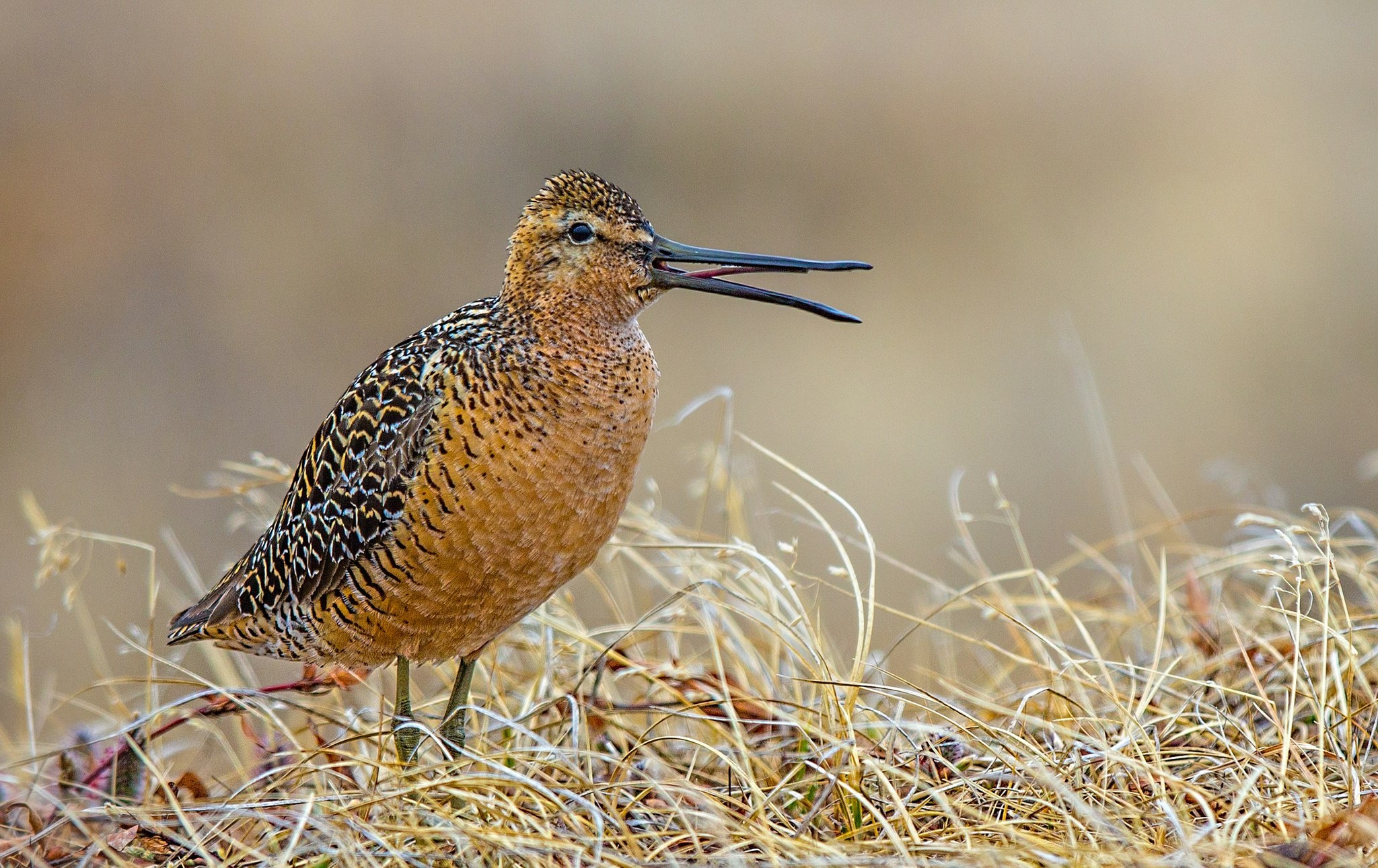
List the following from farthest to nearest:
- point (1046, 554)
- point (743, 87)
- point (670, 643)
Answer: point (743, 87)
point (1046, 554)
point (670, 643)

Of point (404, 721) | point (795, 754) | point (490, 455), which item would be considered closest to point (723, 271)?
point (490, 455)

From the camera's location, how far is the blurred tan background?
793 centimetres

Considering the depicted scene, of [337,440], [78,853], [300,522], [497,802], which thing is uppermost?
[337,440]

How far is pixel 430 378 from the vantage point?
2.79 m

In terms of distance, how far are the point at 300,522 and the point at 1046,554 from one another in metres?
5.58

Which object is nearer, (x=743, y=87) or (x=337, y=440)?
(x=337, y=440)

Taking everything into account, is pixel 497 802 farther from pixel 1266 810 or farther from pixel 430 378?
pixel 1266 810

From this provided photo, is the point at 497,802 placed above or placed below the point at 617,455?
below

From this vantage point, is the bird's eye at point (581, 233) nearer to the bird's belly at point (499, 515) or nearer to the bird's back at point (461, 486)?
the bird's back at point (461, 486)

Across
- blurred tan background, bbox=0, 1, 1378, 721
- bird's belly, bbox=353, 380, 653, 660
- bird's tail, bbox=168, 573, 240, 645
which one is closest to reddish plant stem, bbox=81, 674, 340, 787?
bird's tail, bbox=168, 573, 240, 645

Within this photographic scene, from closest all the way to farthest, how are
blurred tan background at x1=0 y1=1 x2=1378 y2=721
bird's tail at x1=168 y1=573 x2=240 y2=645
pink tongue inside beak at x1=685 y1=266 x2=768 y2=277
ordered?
pink tongue inside beak at x1=685 y1=266 x2=768 y2=277 < bird's tail at x1=168 y1=573 x2=240 y2=645 < blurred tan background at x1=0 y1=1 x2=1378 y2=721

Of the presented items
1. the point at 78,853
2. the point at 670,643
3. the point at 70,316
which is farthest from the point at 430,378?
the point at 70,316

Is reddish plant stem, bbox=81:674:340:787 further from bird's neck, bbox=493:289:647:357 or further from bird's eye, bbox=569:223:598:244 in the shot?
bird's eye, bbox=569:223:598:244

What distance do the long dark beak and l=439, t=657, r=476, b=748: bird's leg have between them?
3.13ft
